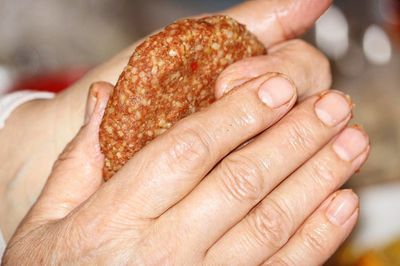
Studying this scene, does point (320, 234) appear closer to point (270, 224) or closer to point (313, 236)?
point (313, 236)

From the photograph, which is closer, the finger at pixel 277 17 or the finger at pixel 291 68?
the finger at pixel 291 68

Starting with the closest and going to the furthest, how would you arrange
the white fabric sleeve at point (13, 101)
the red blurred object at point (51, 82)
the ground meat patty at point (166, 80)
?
the ground meat patty at point (166, 80) < the white fabric sleeve at point (13, 101) < the red blurred object at point (51, 82)

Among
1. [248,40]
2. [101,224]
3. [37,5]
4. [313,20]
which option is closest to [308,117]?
[248,40]

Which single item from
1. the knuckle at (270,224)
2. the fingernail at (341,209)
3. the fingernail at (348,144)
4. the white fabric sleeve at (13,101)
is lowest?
the fingernail at (341,209)

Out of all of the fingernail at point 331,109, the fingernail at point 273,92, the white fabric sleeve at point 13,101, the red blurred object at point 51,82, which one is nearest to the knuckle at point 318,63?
the fingernail at point 331,109

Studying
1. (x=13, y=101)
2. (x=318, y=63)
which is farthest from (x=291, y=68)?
(x=13, y=101)

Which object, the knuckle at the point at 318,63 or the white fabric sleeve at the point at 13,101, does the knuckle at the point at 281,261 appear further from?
the white fabric sleeve at the point at 13,101
